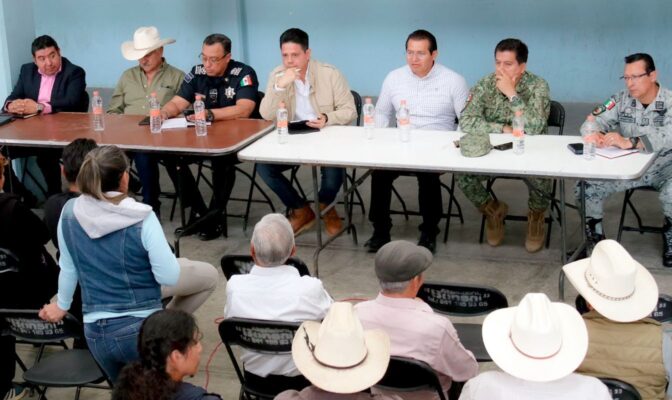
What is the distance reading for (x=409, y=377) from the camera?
326 centimetres

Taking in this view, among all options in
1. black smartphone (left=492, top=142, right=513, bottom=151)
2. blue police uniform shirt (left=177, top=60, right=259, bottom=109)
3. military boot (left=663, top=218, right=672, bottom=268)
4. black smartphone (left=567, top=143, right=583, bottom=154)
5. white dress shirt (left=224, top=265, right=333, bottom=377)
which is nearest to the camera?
white dress shirt (left=224, top=265, right=333, bottom=377)

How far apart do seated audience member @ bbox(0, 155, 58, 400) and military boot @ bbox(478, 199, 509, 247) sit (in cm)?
281

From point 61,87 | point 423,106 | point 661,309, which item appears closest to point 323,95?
point 423,106

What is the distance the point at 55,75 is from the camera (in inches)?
268

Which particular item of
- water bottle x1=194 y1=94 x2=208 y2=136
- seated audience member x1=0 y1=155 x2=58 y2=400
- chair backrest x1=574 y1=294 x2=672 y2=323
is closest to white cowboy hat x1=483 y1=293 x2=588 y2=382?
chair backrest x1=574 y1=294 x2=672 y2=323

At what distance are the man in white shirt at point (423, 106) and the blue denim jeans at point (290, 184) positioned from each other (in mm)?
329

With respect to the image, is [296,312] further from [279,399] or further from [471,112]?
[471,112]

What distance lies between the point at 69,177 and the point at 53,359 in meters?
0.81

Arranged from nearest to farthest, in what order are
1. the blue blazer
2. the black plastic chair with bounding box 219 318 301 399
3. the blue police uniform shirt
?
the black plastic chair with bounding box 219 318 301 399, the blue police uniform shirt, the blue blazer

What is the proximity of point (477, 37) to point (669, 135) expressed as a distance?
123 inches

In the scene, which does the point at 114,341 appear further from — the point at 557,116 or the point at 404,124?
the point at 557,116

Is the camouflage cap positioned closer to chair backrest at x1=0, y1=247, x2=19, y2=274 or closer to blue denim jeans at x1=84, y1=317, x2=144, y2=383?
blue denim jeans at x1=84, y1=317, x2=144, y2=383

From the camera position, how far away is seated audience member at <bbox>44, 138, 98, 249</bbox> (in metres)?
4.07

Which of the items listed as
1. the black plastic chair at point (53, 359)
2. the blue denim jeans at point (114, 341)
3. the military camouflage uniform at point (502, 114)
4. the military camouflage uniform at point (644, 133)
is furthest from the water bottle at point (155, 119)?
the military camouflage uniform at point (644, 133)
